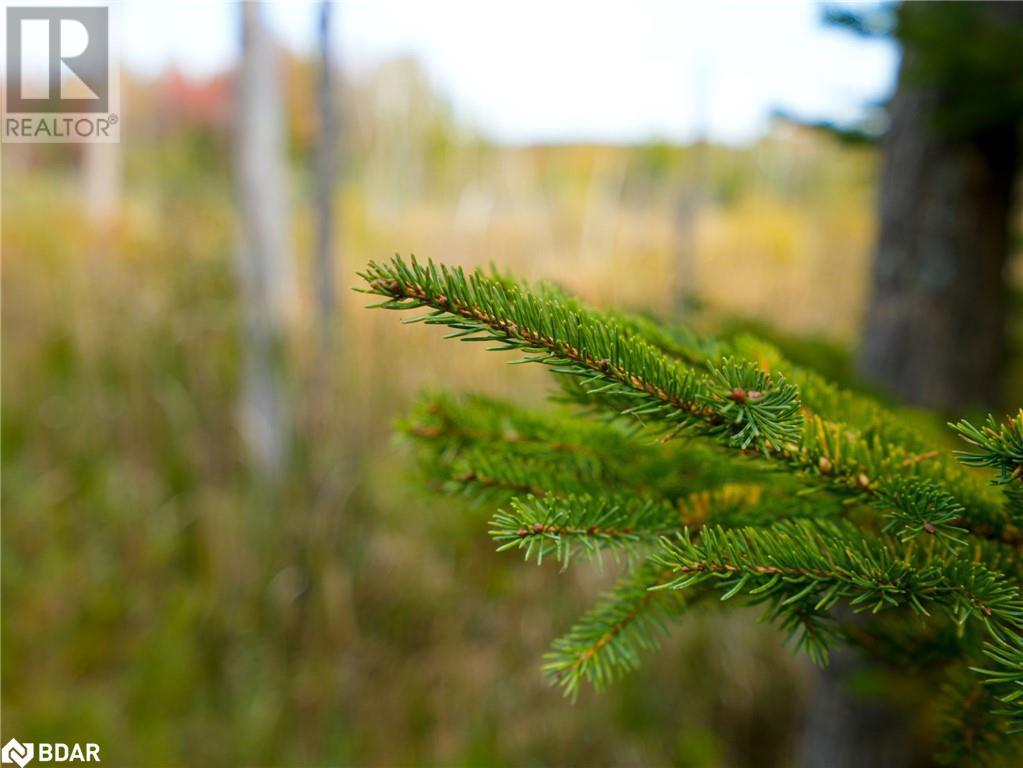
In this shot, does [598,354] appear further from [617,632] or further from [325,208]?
[325,208]

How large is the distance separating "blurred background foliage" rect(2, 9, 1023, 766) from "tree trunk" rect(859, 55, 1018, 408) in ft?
0.69

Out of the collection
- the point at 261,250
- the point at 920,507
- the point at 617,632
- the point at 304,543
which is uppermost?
the point at 261,250

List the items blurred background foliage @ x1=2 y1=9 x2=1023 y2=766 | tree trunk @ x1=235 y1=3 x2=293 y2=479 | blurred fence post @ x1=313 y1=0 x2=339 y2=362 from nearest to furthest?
blurred fence post @ x1=313 y1=0 x2=339 y2=362, blurred background foliage @ x1=2 y1=9 x2=1023 y2=766, tree trunk @ x1=235 y1=3 x2=293 y2=479

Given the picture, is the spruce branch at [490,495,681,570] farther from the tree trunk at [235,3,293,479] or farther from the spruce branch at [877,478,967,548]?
the tree trunk at [235,3,293,479]

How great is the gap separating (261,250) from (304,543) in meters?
1.12

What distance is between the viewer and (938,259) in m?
1.55

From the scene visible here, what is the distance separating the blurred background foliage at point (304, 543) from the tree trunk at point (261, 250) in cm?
12

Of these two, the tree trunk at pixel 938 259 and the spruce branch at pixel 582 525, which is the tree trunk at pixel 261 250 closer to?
the tree trunk at pixel 938 259

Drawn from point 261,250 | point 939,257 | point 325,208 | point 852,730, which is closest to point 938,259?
point 939,257

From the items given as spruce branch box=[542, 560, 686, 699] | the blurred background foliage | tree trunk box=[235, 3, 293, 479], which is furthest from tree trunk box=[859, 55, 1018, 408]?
tree trunk box=[235, 3, 293, 479]

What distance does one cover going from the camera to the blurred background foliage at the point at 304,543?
225 centimetres

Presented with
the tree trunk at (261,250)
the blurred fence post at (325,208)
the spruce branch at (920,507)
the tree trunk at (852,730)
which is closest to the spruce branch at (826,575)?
the spruce branch at (920,507)

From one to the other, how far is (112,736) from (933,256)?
97.2 inches

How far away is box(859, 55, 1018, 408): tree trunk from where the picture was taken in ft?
5.00
